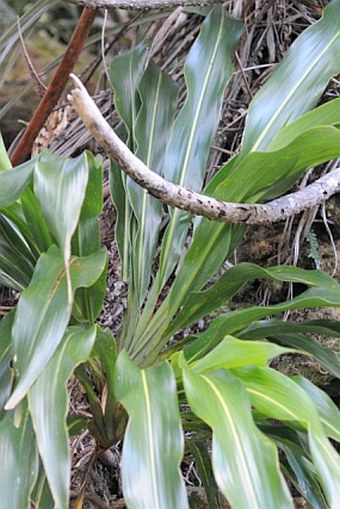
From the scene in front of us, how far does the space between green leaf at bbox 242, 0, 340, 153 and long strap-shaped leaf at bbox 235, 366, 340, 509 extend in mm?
350

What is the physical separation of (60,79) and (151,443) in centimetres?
75

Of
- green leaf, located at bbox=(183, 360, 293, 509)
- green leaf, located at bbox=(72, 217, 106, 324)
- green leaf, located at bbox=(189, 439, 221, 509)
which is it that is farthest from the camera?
green leaf, located at bbox=(189, 439, 221, 509)

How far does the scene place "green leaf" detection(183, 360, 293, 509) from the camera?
523 millimetres

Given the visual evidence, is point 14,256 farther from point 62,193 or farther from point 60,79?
point 60,79

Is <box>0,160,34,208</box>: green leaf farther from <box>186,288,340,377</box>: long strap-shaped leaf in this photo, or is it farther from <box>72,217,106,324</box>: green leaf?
<box>186,288,340,377</box>: long strap-shaped leaf

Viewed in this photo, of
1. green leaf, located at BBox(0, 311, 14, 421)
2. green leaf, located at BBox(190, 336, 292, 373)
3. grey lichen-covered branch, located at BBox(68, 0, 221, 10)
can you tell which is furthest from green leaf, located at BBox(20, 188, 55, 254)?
grey lichen-covered branch, located at BBox(68, 0, 221, 10)

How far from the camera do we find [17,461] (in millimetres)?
613

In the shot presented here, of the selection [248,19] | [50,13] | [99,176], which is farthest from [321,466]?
[50,13]

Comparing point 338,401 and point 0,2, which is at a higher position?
point 0,2

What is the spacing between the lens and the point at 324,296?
0.75 m

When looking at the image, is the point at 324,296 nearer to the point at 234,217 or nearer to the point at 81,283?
the point at 234,217

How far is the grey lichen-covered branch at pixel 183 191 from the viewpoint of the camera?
0.58 meters

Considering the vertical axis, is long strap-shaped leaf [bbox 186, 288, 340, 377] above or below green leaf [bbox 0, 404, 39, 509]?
above

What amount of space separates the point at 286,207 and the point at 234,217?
86 mm
